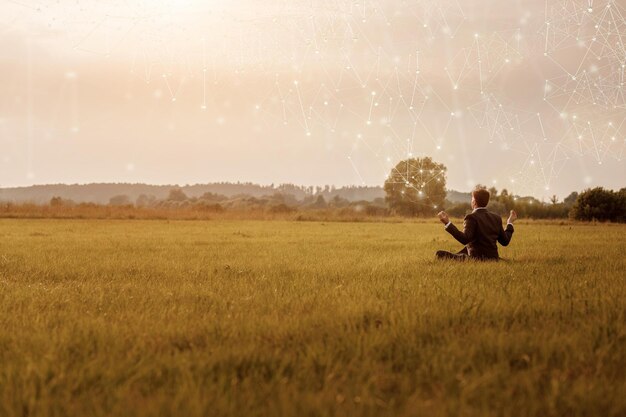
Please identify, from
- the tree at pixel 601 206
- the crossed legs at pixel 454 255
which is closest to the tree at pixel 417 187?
the tree at pixel 601 206

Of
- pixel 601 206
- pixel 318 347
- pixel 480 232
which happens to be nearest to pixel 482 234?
pixel 480 232

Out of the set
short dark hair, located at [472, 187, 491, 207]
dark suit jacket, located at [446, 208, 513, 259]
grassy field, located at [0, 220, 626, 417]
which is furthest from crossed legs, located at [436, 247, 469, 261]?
grassy field, located at [0, 220, 626, 417]

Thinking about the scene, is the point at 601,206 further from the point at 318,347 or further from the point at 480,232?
the point at 318,347

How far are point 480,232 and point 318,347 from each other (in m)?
7.64

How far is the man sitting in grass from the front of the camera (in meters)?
10.7

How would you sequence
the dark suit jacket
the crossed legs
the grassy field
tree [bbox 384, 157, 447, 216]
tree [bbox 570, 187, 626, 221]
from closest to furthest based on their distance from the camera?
the grassy field → the dark suit jacket → the crossed legs → tree [bbox 570, 187, 626, 221] → tree [bbox 384, 157, 447, 216]

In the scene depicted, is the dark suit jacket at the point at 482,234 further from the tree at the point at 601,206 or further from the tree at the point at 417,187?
the tree at the point at 417,187

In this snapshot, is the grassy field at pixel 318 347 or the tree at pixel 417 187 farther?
the tree at pixel 417 187

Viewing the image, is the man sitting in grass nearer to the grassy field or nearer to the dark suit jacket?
the dark suit jacket

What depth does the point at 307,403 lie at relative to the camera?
308 centimetres

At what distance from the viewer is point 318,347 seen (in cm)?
425

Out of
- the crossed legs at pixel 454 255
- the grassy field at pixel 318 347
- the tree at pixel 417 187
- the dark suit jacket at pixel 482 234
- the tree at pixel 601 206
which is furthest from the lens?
the tree at pixel 417 187

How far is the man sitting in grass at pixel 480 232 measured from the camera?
1070cm

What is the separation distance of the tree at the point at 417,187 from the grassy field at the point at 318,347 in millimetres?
73159
